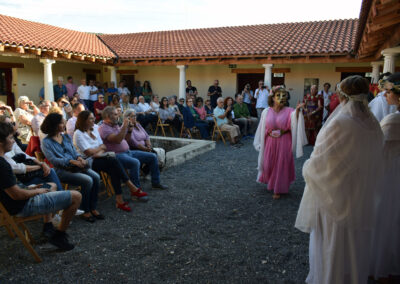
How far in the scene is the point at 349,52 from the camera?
436 inches

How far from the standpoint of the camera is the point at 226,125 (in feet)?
30.2

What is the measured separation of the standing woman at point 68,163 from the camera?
367 cm

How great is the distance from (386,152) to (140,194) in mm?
3058

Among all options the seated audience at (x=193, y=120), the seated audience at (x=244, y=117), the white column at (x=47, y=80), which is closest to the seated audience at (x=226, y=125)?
the seated audience at (x=193, y=120)

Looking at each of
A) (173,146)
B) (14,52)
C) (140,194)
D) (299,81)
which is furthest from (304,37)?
(140,194)

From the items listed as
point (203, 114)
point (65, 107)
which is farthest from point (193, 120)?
point (65, 107)

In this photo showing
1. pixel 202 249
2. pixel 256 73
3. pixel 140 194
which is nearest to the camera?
pixel 202 249

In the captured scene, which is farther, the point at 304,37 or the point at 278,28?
the point at 278,28

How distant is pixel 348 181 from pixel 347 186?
3 cm

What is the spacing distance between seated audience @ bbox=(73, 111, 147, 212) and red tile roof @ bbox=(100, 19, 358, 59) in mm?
9298

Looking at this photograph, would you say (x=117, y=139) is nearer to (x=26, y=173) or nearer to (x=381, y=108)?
(x=26, y=173)

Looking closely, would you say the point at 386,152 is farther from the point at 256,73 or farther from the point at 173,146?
the point at 256,73

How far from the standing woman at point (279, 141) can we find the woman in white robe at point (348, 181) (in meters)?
2.45

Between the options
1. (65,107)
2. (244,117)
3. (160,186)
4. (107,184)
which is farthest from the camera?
(244,117)
